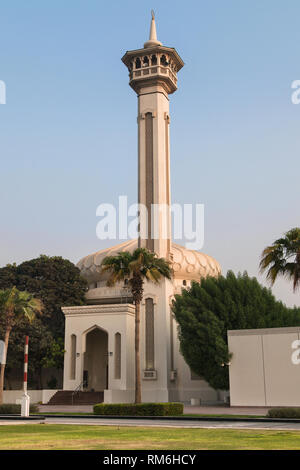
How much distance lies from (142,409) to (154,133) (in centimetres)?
2896

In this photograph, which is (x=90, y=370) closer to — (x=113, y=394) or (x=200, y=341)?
(x=113, y=394)

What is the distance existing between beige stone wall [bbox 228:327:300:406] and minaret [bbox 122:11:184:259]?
13437mm

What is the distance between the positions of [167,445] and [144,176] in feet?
123

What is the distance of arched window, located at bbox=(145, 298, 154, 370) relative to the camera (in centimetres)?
4341

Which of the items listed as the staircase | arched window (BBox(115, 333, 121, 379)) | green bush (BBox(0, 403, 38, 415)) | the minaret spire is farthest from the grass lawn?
the minaret spire

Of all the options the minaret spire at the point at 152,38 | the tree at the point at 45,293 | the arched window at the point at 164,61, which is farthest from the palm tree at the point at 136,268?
the minaret spire at the point at 152,38

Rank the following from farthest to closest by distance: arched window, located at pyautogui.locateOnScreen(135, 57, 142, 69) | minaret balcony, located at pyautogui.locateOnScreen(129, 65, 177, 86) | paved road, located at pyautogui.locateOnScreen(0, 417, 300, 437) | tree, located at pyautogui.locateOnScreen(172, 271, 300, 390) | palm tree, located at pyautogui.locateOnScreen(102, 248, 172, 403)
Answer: arched window, located at pyautogui.locateOnScreen(135, 57, 142, 69) → minaret balcony, located at pyautogui.locateOnScreen(129, 65, 177, 86) → tree, located at pyautogui.locateOnScreen(172, 271, 300, 390) → palm tree, located at pyautogui.locateOnScreen(102, 248, 172, 403) → paved road, located at pyautogui.locateOnScreen(0, 417, 300, 437)

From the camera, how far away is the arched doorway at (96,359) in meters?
47.4

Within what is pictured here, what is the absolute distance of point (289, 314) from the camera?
39531mm

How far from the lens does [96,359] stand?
161 ft

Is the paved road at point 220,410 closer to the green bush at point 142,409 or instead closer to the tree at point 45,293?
the green bush at point 142,409

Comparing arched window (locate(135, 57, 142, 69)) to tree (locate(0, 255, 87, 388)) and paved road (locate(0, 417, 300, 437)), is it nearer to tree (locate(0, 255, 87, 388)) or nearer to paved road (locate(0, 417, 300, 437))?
tree (locate(0, 255, 87, 388))

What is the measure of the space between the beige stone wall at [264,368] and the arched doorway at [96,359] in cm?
1643
